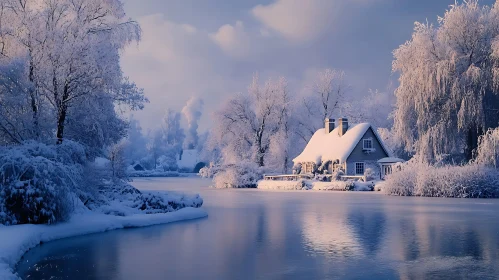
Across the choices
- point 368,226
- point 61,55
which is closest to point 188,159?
point 61,55

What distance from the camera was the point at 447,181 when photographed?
109 ft

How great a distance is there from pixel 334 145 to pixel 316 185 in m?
6.12

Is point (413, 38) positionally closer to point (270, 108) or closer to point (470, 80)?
point (470, 80)

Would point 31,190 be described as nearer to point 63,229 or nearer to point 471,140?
point 63,229

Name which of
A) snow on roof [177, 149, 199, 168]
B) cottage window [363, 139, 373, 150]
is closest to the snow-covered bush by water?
cottage window [363, 139, 373, 150]

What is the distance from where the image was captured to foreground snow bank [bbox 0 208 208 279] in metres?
11.2

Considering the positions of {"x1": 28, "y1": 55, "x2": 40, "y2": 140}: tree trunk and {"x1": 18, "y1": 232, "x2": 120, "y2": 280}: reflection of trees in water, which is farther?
{"x1": 28, "y1": 55, "x2": 40, "y2": 140}: tree trunk

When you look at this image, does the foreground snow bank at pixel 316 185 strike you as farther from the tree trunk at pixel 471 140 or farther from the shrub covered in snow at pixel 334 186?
the tree trunk at pixel 471 140

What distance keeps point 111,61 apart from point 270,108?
1562 inches

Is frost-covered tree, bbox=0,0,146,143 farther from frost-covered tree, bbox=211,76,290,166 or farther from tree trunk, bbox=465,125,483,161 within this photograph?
frost-covered tree, bbox=211,76,290,166

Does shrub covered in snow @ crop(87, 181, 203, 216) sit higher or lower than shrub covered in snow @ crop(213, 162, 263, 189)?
lower

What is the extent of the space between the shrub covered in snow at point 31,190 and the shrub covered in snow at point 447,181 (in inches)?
983

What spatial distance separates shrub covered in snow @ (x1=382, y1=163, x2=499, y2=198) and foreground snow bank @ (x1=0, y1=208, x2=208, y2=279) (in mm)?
18010

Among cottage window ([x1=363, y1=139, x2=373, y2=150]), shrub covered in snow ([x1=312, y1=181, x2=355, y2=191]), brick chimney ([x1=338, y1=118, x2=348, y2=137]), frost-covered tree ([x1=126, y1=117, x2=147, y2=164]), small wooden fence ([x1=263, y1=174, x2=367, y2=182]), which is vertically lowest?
shrub covered in snow ([x1=312, y1=181, x2=355, y2=191])
